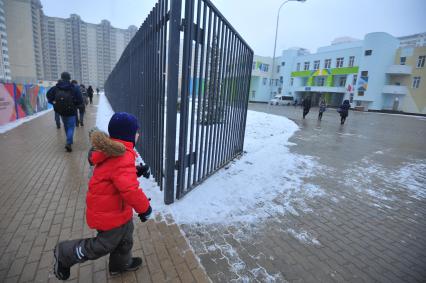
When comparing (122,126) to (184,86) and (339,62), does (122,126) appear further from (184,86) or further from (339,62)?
(339,62)

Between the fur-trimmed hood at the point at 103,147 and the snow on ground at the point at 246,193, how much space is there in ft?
5.37

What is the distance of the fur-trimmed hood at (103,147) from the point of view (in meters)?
1.63

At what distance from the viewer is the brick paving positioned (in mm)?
2146

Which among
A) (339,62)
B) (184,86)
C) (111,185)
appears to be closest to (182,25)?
(184,86)

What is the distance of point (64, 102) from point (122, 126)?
15.3 ft

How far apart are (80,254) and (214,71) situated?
314 centimetres

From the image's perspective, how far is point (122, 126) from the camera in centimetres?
184

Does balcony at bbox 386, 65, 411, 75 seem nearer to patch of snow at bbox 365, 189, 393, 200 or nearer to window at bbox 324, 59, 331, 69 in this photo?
window at bbox 324, 59, 331, 69

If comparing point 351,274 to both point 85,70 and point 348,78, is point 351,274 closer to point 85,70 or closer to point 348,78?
point 348,78

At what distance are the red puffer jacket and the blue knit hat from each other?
2.3 inches

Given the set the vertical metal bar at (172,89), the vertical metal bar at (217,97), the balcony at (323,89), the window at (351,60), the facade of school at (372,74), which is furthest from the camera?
the balcony at (323,89)

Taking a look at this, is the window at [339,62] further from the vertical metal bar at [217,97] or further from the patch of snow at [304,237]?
the patch of snow at [304,237]

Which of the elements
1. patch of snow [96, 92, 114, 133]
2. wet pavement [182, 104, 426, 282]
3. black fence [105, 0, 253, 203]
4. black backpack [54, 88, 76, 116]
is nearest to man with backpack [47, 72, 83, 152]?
black backpack [54, 88, 76, 116]

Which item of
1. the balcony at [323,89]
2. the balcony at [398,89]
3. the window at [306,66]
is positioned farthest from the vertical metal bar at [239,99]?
the window at [306,66]
